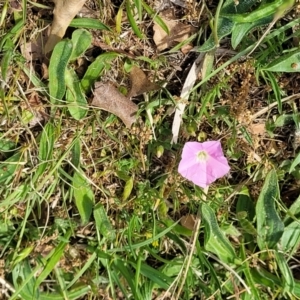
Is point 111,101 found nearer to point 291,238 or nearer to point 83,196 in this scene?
point 83,196

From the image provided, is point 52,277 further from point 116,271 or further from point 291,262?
point 291,262

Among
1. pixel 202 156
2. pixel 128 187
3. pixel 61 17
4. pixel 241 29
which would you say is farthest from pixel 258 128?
pixel 61 17

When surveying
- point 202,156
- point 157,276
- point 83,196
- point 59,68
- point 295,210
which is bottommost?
point 157,276

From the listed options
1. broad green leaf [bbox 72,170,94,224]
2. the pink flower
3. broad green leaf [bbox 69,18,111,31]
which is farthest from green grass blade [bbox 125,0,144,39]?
broad green leaf [bbox 72,170,94,224]

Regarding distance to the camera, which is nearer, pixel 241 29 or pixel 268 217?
pixel 241 29

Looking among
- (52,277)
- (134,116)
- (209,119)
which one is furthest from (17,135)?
(209,119)

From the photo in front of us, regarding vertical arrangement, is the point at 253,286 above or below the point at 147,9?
below
